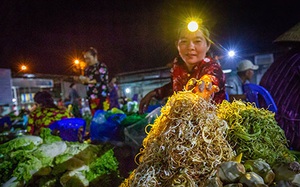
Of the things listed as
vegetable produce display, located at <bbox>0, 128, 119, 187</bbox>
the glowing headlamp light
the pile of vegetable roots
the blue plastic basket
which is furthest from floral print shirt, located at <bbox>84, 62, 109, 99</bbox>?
the pile of vegetable roots

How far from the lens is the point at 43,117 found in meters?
4.70

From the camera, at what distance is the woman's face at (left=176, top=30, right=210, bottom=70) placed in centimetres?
232

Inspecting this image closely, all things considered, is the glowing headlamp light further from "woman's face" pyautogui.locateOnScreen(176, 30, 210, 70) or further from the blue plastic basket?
the blue plastic basket

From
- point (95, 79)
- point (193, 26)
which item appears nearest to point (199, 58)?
point (193, 26)

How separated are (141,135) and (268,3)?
766cm

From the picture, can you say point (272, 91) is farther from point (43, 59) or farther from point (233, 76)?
point (43, 59)

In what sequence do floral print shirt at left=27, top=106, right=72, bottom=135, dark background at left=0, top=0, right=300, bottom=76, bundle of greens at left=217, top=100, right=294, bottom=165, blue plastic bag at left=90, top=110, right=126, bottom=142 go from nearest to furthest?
bundle of greens at left=217, top=100, right=294, bottom=165 → blue plastic bag at left=90, top=110, right=126, bottom=142 → floral print shirt at left=27, top=106, right=72, bottom=135 → dark background at left=0, top=0, right=300, bottom=76

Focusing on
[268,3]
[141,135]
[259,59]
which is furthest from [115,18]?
[259,59]

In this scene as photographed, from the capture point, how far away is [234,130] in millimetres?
1662

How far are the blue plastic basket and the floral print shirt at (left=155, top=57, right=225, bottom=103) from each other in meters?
2.14

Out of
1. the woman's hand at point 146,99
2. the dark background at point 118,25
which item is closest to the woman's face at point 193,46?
the woman's hand at point 146,99

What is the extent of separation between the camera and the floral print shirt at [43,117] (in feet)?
15.2

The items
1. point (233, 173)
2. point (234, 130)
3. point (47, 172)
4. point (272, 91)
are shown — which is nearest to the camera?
point (233, 173)

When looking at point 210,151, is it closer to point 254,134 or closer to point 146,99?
point 254,134
